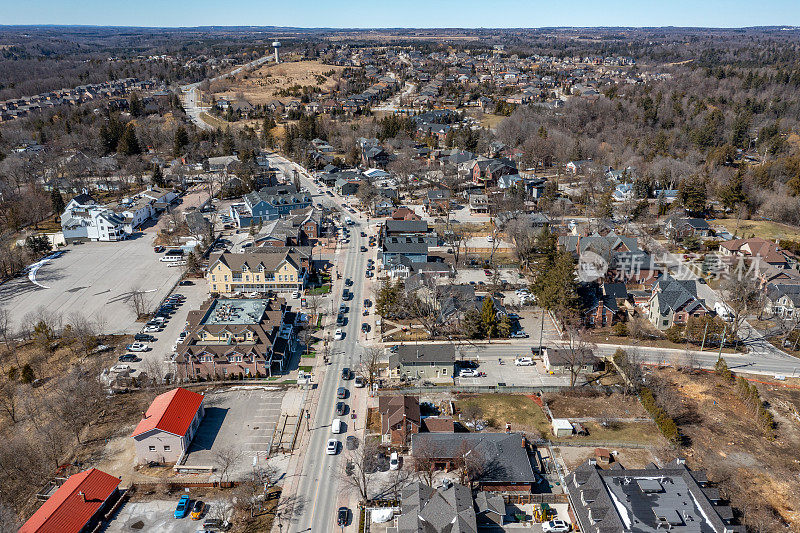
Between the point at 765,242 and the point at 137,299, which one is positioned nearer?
the point at 137,299

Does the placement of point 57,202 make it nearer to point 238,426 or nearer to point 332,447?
point 238,426

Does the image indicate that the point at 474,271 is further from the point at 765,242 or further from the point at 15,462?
the point at 15,462

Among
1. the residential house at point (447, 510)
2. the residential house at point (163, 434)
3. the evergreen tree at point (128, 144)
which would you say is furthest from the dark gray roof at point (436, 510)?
the evergreen tree at point (128, 144)

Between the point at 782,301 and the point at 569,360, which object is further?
the point at 782,301

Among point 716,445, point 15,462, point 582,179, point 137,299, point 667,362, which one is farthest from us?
point 582,179

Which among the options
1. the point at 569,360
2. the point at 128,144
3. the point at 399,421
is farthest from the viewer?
the point at 128,144

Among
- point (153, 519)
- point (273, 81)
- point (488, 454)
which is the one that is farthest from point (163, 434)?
point (273, 81)

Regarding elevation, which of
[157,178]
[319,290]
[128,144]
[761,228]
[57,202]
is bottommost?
[319,290]

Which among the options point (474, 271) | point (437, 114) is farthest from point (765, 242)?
point (437, 114)
